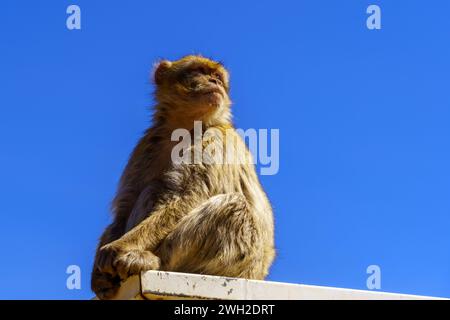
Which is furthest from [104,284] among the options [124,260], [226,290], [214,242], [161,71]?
[161,71]

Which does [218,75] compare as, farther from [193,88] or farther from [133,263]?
[133,263]

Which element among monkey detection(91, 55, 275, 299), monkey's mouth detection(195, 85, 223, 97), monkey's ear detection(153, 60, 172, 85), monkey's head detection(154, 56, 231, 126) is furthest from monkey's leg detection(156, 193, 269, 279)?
monkey's ear detection(153, 60, 172, 85)

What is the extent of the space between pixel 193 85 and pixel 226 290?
5.33m

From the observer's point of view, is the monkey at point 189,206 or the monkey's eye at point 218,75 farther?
the monkey's eye at point 218,75

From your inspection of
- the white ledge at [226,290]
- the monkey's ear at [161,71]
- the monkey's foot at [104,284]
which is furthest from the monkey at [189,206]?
the white ledge at [226,290]

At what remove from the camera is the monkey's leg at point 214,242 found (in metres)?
9.59

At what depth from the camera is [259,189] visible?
10984 mm

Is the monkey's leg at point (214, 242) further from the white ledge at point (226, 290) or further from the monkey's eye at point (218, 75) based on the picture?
the monkey's eye at point (218, 75)

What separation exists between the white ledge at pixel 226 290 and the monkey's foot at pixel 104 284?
1269 millimetres

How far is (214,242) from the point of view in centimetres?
966
